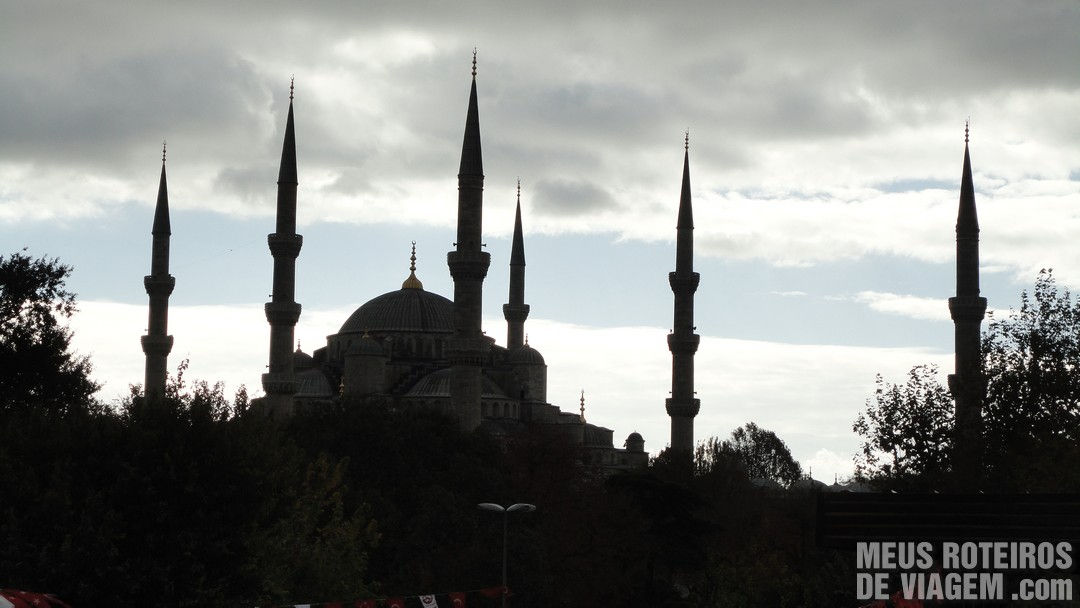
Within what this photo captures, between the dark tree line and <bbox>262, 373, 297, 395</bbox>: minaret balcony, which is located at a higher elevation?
<bbox>262, 373, 297, 395</bbox>: minaret balcony

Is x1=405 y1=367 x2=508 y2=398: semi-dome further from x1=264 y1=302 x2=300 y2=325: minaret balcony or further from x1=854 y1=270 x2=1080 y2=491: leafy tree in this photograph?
x1=854 y1=270 x2=1080 y2=491: leafy tree

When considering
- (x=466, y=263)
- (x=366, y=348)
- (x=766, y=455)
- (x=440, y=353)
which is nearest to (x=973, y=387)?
(x=466, y=263)

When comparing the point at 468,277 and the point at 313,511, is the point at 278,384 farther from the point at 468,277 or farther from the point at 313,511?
the point at 313,511

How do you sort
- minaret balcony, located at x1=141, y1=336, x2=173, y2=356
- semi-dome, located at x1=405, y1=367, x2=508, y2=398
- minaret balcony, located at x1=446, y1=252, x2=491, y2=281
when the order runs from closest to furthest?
minaret balcony, located at x1=446, y1=252, x2=491, y2=281 < minaret balcony, located at x1=141, y1=336, x2=173, y2=356 < semi-dome, located at x1=405, y1=367, x2=508, y2=398

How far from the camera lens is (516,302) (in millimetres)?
110625

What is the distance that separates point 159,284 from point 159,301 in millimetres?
1054

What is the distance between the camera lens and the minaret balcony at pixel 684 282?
87125mm

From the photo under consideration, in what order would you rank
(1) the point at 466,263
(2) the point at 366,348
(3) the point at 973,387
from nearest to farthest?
1. (3) the point at 973,387
2. (1) the point at 466,263
3. (2) the point at 366,348

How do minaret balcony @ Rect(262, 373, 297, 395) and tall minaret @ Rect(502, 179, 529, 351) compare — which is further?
tall minaret @ Rect(502, 179, 529, 351)

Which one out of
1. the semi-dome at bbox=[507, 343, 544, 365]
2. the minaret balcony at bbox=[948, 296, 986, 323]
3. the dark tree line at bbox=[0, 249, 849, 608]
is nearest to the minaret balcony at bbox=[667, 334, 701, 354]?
the dark tree line at bbox=[0, 249, 849, 608]

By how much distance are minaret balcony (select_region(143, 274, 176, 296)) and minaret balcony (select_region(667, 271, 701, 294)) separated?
89.0 feet

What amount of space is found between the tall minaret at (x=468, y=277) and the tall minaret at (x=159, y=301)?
17.0 meters

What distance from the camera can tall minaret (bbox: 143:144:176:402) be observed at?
85.9m

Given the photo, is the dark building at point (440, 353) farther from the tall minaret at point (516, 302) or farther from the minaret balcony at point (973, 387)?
the minaret balcony at point (973, 387)
